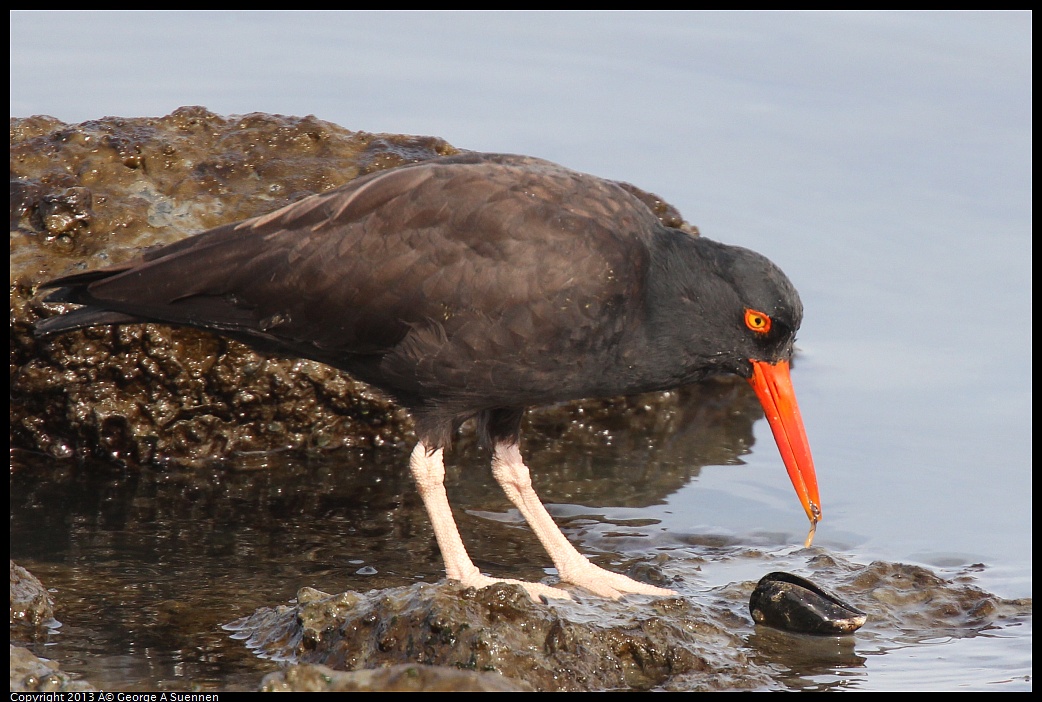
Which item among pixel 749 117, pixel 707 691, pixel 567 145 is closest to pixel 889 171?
pixel 749 117

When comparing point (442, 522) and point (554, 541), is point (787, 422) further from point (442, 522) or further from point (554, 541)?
point (442, 522)

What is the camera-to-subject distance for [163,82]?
11320mm

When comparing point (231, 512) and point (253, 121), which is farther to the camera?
point (253, 121)

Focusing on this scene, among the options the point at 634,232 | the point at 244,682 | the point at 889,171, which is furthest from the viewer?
the point at 889,171

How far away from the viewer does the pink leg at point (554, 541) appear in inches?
222

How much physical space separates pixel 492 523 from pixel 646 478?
104 cm

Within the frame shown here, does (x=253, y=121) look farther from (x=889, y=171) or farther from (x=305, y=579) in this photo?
(x=889, y=171)

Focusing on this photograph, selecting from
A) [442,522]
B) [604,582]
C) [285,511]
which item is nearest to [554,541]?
[604,582]

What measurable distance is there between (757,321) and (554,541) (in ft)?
4.30

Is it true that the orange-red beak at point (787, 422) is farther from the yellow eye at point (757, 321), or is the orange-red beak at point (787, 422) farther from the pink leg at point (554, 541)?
the pink leg at point (554, 541)

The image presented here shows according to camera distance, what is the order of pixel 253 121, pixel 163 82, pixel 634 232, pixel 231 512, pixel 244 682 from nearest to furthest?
1. pixel 244 682
2. pixel 634 232
3. pixel 231 512
4. pixel 253 121
5. pixel 163 82

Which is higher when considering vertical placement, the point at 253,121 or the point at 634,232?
the point at 253,121

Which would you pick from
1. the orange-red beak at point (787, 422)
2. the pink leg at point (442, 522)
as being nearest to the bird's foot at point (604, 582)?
the pink leg at point (442, 522)

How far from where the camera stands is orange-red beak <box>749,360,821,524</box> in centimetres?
565
